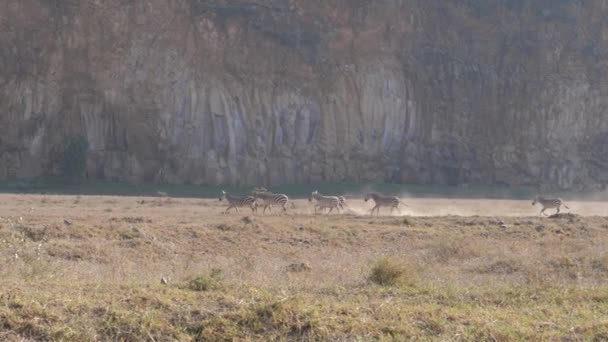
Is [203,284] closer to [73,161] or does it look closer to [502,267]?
[502,267]

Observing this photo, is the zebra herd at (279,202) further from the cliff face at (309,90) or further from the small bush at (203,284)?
the small bush at (203,284)

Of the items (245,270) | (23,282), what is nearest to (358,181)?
(245,270)

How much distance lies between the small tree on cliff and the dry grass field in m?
21.1

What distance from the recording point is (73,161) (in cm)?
4766

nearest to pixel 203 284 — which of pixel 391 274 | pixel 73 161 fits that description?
pixel 391 274

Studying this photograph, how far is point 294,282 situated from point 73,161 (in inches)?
1417

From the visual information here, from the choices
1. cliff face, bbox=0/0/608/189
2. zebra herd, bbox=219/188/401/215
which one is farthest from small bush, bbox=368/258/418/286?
cliff face, bbox=0/0/608/189

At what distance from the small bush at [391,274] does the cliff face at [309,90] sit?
38113 millimetres

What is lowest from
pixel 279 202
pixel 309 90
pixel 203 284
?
pixel 203 284

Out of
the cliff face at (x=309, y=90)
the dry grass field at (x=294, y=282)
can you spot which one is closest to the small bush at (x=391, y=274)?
the dry grass field at (x=294, y=282)

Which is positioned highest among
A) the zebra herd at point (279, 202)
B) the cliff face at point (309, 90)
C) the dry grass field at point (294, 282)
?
the cliff face at point (309, 90)

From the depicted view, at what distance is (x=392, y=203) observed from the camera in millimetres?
37375

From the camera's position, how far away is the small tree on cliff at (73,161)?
156 ft

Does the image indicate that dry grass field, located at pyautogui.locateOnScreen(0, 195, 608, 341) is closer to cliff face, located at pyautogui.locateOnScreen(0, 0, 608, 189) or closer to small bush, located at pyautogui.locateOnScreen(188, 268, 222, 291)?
small bush, located at pyautogui.locateOnScreen(188, 268, 222, 291)
